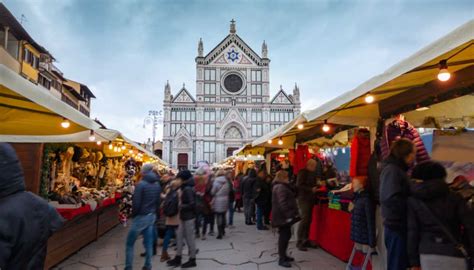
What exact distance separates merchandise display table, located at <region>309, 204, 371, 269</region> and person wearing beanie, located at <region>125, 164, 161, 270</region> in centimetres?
318

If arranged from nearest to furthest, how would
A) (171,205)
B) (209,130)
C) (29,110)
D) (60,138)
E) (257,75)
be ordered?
(29,110), (60,138), (171,205), (209,130), (257,75)

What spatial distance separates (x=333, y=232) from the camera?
18.6 feet

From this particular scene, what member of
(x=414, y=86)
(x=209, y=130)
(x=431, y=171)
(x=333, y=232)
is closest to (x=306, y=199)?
(x=333, y=232)

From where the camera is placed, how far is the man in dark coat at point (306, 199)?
6203mm

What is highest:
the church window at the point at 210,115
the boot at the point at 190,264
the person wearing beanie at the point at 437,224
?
the church window at the point at 210,115

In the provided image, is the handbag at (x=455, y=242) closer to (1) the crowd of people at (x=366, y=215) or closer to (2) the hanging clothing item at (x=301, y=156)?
(1) the crowd of people at (x=366, y=215)

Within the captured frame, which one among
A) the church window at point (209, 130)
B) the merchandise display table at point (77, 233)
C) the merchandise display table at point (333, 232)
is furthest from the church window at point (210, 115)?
the merchandise display table at point (333, 232)

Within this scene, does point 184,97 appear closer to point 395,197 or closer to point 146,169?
point 146,169

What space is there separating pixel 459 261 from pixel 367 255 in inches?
57.4

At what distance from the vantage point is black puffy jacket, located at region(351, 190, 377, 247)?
3.83m

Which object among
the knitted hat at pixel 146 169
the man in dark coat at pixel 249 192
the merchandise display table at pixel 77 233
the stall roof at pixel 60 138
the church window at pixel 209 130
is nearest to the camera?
the stall roof at pixel 60 138

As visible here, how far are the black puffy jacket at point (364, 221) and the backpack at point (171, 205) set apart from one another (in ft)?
9.58

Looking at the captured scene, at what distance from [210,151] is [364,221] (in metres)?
42.5

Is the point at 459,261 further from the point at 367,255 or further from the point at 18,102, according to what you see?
the point at 18,102
